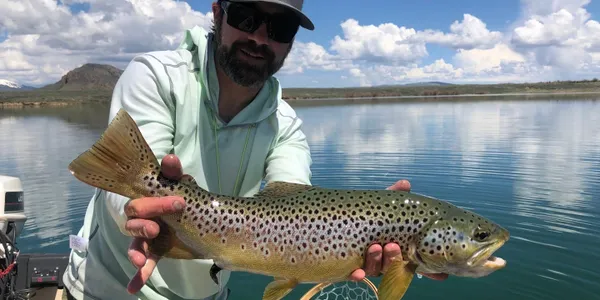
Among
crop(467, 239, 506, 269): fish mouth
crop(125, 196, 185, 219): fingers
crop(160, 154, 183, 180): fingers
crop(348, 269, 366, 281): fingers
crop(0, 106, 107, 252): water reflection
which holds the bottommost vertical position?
crop(0, 106, 107, 252): water reflection

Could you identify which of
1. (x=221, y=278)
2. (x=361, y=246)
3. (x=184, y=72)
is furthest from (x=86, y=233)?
(x=361, y=246)

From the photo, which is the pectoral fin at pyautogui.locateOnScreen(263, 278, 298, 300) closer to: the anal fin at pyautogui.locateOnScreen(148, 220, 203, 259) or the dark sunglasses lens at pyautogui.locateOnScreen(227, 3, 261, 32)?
the anal fin at pyautogui.locateOnScreen(148, 220, 203, 259)

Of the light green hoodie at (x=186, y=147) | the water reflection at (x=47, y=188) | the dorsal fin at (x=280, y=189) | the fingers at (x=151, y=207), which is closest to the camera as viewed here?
the fingers at (x=151, y=207)

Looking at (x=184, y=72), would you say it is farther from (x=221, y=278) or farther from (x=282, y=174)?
(x=221, y=278)

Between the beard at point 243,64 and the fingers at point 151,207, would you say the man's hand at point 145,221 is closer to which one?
the fingers at point 151,207

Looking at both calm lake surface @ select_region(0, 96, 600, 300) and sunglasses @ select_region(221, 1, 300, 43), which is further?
calm lake surface @ select_region(0, 96, 600, 300)

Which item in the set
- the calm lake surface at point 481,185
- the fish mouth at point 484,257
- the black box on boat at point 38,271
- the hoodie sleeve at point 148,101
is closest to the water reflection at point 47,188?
the calm lake surface at point 481,185

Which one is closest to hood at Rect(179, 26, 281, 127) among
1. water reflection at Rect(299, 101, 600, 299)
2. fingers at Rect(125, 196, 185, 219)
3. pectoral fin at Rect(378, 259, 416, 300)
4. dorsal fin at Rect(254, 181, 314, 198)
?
dorsal fin at Rect(254, 181, 314, 198)
